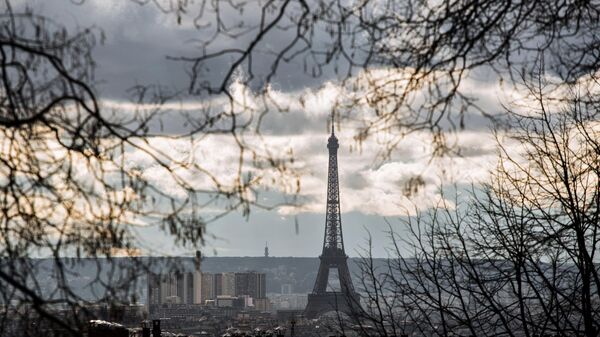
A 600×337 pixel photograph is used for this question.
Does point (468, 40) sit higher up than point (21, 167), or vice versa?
point (468, 40)

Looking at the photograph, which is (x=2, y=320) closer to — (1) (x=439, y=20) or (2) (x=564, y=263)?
(1) (x=439, y=20)

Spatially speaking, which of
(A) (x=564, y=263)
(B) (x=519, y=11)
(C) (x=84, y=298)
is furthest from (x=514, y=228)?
Result: (C) (x=84, y=298)

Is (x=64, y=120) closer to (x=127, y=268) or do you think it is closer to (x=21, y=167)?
(x=21, y=167)

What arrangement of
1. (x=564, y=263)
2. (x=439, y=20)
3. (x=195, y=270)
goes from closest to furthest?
(x=439, y=20), (x=195, y=270), (x=564, y=263)

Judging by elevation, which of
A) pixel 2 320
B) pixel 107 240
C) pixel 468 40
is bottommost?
pixel 2 320

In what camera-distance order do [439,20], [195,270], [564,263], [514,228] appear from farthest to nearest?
[564,263]
[514,228]
[195,270]
[439,20]

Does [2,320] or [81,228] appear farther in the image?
[2,320]

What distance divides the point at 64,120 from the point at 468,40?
1.92 metres

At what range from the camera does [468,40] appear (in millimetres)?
4332

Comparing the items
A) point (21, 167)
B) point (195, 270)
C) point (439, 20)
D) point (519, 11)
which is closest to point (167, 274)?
point (195, 270)

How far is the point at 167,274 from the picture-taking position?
4574 millimetres

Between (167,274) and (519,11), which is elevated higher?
(519,11)

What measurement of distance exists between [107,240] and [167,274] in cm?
34

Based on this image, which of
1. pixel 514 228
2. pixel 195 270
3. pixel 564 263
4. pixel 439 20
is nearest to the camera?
pixel 439 20
